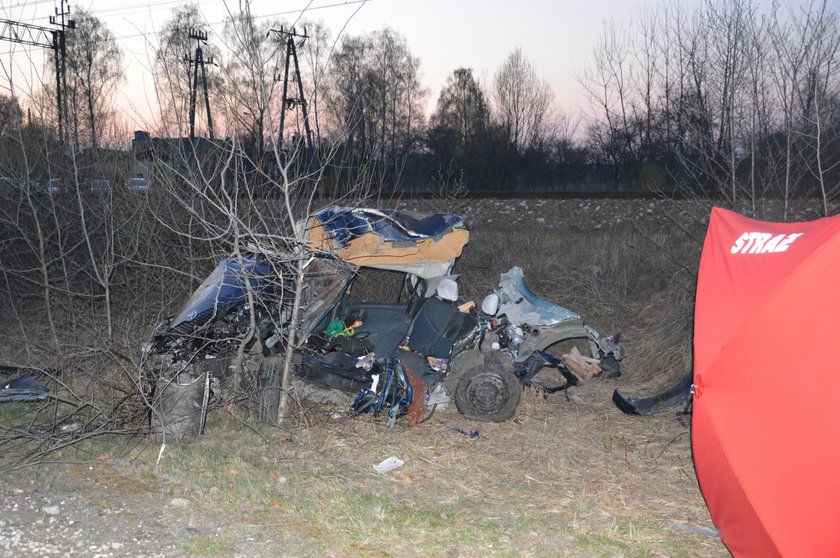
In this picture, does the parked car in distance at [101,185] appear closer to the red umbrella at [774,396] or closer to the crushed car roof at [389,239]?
the crushed car roof at [389,239]

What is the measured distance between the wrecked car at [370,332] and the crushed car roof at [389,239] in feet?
0.04

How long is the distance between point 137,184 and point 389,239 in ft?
20.0

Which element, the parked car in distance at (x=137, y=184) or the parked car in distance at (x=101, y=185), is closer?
the parked car in distance at (x=101, y=185)

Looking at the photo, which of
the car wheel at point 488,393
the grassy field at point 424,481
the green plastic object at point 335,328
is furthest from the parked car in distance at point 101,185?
the car wheel at point 488,393

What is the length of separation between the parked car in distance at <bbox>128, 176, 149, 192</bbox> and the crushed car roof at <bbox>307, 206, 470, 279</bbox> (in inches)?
198

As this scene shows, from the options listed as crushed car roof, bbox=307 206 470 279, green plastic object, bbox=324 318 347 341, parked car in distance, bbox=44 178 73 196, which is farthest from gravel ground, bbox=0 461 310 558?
parked car in distance, bbox=44 178 73 196

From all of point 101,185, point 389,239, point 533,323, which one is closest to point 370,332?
point 389,239

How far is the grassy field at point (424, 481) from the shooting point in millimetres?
4969

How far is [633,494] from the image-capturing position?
5.85m

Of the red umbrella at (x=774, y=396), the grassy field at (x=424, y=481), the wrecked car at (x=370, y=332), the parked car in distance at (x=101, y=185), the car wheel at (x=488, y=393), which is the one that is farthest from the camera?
the parked car in distance at (x=101, y=185)

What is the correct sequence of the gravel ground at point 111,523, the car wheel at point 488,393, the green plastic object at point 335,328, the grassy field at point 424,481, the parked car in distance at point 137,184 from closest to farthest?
the gravel ground at point 111,523 → the grassy field at point 424,481 → the car wheel at point 488,393 → the green plastic object at point 335,328 → the parked car in distance at point 137,184

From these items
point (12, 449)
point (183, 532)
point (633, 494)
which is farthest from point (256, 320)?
point (633, 494)

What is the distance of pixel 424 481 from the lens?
6.04 metres

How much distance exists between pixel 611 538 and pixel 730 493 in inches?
34.7
